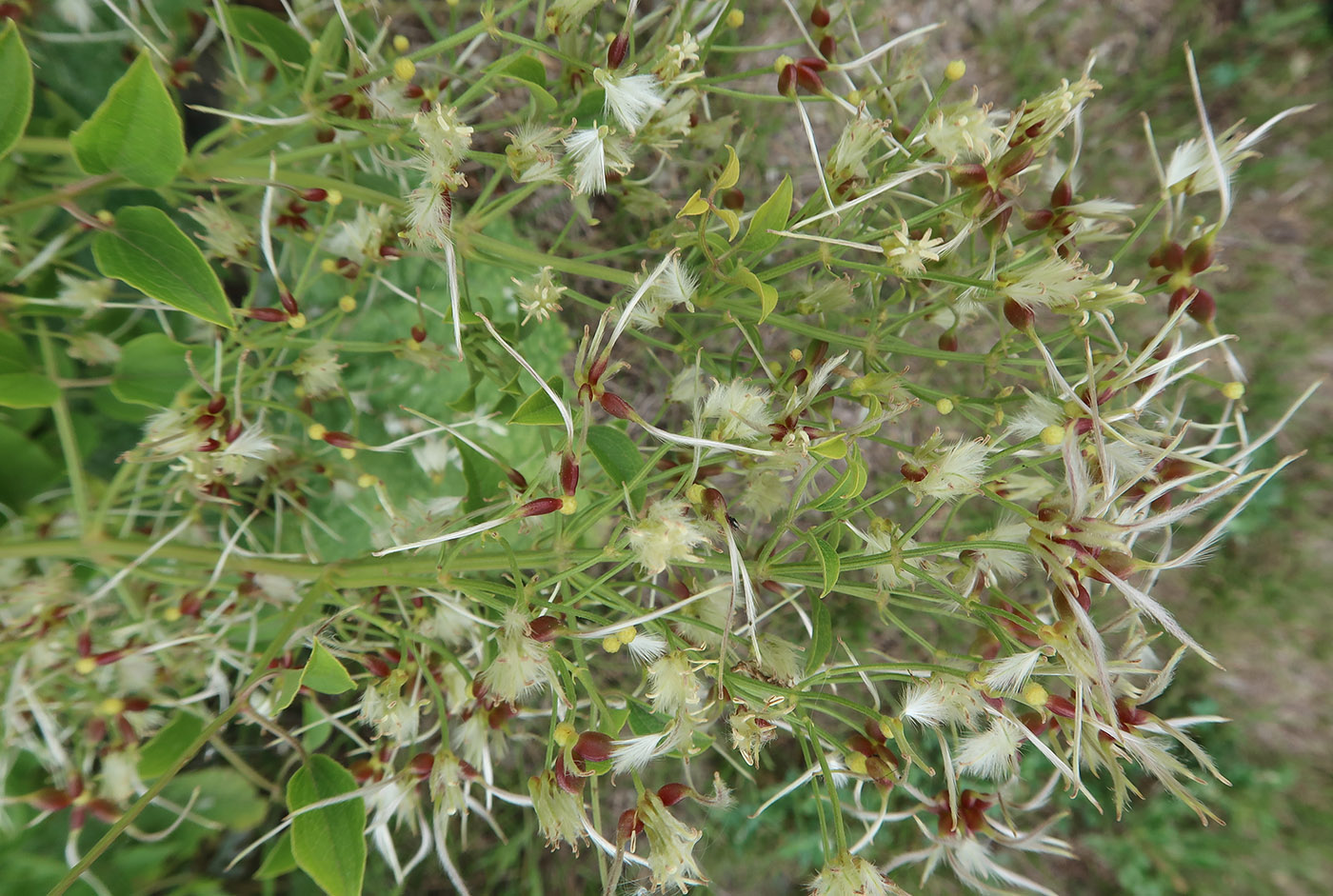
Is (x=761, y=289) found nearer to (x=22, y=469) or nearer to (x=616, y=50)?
(x=616, y=50)

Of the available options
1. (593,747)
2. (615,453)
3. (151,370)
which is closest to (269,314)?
(151,370)

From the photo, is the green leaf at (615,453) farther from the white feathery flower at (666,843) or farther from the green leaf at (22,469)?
the green leaf at (22,469)

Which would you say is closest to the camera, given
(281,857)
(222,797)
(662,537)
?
(662,537)

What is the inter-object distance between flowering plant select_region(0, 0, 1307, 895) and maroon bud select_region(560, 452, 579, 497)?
0.01 m

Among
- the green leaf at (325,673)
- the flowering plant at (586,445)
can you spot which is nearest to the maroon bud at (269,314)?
the flowering plant at (586,445)

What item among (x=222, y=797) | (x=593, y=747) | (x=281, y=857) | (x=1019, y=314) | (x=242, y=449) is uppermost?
(x=1019, y=314)

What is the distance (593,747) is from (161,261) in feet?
1.50

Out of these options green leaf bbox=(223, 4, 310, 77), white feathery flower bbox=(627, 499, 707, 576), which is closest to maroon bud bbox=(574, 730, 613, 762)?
white feathery flower bbox=(627, 499, 707, 576)

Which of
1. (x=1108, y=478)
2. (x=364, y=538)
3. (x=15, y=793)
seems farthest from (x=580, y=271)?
(x=15, y=793)

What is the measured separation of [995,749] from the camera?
0.56m

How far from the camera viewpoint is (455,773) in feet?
1.94

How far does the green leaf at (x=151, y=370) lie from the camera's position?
0.70 m

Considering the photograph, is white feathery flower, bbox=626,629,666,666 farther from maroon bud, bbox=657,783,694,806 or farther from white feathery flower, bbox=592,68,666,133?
white feathery flower, bbox=592,68,666,133

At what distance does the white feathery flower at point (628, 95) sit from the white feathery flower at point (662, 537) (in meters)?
0.27
